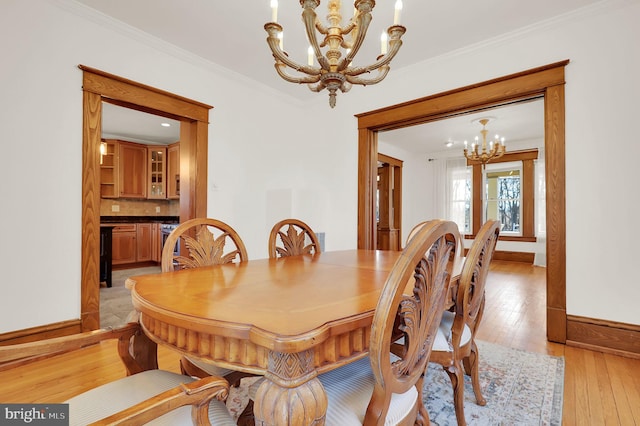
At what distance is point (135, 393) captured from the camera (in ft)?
2.86

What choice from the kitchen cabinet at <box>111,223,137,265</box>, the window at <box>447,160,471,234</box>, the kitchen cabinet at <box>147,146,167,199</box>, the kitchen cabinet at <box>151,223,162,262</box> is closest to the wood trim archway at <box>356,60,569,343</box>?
the window at <box>447,160,471,234</box>

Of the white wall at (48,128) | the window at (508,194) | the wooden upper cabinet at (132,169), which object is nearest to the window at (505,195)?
the window at (508,194)

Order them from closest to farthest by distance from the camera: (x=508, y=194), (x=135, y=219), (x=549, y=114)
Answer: (x=549, y=114) < (x=135, y=219) < (x=508, y=194)

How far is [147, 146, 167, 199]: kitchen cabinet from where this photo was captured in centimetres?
609

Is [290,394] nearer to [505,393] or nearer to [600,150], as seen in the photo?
[505,393]

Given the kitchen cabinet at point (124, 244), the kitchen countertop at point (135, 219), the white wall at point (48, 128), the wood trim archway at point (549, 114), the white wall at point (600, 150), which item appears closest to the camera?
the white wall at point (48, 128)

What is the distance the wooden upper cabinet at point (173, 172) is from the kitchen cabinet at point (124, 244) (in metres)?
0.93

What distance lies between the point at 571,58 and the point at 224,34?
2853mm

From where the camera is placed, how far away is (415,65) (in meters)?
3.17

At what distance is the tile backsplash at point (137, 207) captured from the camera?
597cm

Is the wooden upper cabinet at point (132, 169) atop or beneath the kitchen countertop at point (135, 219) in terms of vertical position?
atop

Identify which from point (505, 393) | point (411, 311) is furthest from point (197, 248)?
point (505, 393)

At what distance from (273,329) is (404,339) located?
397mm

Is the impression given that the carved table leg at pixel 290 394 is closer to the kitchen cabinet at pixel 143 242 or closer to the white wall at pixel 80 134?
the white wall at pixel 80 134
